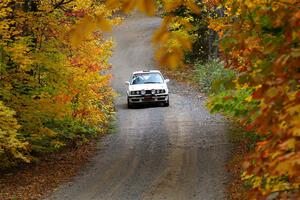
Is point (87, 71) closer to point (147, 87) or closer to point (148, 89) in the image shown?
point (148, 89)

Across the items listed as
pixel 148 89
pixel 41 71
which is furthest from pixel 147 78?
pixel 41 71

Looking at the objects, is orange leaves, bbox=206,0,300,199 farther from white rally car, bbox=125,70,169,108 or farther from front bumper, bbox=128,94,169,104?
front bumper, bbox=128,94,169,104

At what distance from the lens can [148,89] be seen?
1041 inches

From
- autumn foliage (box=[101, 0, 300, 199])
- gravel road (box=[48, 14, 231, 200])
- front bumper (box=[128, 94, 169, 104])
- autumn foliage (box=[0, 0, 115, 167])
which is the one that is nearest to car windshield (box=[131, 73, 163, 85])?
front bumper (box=[128, 94, 169, 104])

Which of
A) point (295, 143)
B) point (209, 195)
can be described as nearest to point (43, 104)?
point (209, 195)

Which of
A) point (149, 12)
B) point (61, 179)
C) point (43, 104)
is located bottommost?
point (61, 179)

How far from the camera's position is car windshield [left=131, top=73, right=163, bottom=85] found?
27125mm

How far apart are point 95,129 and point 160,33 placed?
1922 centimetres

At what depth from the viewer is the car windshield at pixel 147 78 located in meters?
27.1

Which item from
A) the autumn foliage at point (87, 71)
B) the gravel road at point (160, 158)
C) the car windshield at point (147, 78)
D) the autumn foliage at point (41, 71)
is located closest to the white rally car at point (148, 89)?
the car windshield at point (147, 78)

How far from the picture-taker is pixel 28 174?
16500 mm

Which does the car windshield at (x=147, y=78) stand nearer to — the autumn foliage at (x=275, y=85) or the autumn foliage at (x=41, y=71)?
the autumn foliage at (x=41, y=71)

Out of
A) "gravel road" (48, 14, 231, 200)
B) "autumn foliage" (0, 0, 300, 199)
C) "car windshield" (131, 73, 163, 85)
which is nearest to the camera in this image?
"autumn foliage" (0, 0, 300, 199)

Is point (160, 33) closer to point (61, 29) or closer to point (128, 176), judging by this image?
point (128, 176)
